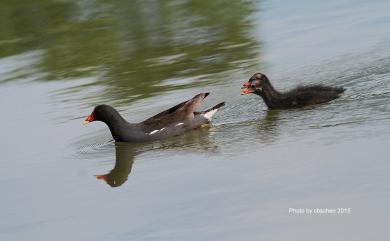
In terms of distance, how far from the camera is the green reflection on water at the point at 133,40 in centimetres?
1803

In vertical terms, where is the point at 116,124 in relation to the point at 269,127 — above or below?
above

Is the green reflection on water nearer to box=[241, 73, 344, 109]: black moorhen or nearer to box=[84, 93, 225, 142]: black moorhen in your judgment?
box=[241, 73, 344, 109]: black moorhen

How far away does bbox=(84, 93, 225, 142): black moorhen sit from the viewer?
14750 mm

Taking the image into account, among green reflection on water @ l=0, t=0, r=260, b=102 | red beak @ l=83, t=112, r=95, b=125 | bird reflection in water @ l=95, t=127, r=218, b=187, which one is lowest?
green reflection on water @ l=0, t=0, r=260, b=102

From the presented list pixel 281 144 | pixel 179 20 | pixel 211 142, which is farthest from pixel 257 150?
pixel 179 20

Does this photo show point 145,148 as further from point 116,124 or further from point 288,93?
point 288,93

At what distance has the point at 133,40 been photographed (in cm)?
2103

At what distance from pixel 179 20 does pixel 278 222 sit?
40.5 feet

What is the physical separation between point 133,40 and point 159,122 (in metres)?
6.50

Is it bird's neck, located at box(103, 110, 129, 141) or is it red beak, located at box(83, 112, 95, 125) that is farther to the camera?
red beak, located at box(83, 112, 95, 125)

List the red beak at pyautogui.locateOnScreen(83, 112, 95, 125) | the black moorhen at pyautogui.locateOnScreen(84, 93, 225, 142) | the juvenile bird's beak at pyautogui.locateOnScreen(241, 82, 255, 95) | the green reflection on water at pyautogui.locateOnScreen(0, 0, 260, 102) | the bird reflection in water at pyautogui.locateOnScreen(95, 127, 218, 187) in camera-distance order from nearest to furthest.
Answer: the bird reflection in water at pyautogui.locateOnScreen(95, 127, 218, 187) → the black moorhen at pyautogui.locateOnScreen(84, 93, 225, 142) → the red beak at pyautogui.locateOnScreen(83, 112, 95, 125) → the juvenile bird's beak at pyautogui.locateOnScreen(241, 82, 255, 95) → the green reflection on water at pyautogui.locateOnScreen(0, 0, 260, 102)

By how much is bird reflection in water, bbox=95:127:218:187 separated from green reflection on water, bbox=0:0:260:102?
2156mm

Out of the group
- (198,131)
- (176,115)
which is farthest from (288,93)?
(176,115)

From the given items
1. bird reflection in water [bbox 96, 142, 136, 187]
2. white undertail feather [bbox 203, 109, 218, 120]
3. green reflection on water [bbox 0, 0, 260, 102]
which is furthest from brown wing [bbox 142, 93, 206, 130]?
green reflection on water [bbox 0, 0, 260, 102]
